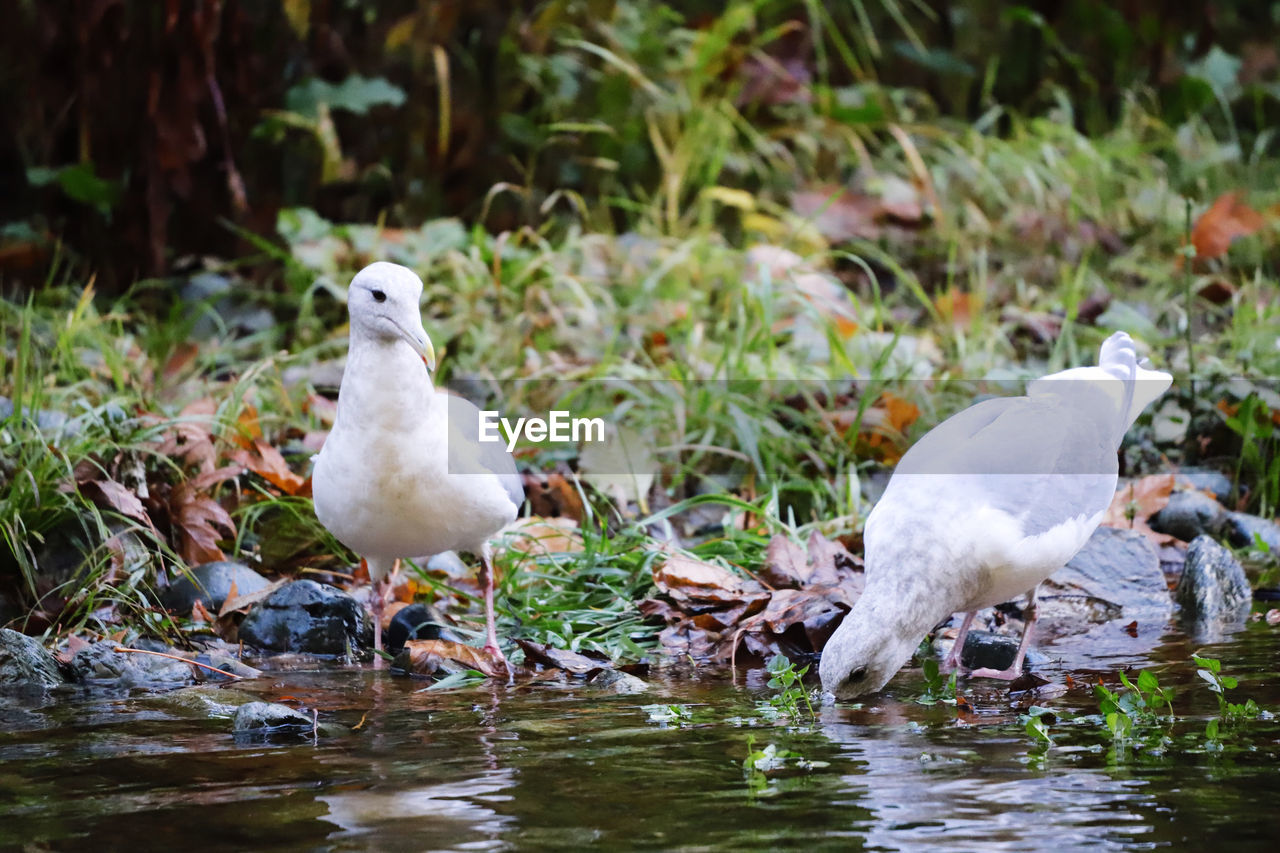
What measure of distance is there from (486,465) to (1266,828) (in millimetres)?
2265

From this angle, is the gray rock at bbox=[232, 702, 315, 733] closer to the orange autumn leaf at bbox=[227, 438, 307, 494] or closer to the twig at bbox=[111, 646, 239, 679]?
the twig at bbox=[111, 646, 239, 679]

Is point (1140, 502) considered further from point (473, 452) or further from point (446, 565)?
point (473, 452)

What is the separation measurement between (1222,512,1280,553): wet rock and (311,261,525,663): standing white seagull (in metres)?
2.78

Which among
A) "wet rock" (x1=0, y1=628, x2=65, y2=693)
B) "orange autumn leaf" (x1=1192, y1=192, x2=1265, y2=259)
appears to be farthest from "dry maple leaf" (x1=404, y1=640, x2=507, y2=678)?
"orange autumn leaf" (x1=1192, y1=192, x2=1265, y2=259)

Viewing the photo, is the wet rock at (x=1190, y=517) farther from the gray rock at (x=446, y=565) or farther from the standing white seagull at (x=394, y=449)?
the standing white seagull at (x=394, y=449)

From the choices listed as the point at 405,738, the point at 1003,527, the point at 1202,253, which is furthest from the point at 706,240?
the point at 405,738

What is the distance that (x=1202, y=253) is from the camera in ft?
24.6

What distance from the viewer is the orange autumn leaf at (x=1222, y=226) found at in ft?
24.6

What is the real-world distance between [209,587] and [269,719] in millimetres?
1435

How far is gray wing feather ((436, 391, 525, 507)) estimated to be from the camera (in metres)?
3.75

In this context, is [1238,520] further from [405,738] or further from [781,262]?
[405,738]

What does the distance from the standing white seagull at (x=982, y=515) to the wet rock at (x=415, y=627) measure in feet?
4.26

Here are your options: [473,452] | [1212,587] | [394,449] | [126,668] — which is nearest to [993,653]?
[1212,587]

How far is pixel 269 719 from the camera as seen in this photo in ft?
9.60
